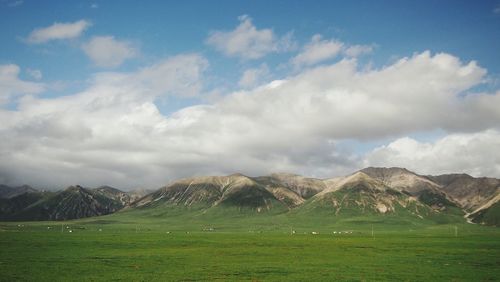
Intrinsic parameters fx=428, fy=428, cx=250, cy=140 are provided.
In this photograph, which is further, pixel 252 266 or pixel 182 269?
pixel 252 266

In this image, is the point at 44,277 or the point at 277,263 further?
the point at 277,263

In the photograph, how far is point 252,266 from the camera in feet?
202

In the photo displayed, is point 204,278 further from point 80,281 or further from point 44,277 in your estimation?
point 44,277

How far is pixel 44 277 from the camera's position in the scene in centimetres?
4884

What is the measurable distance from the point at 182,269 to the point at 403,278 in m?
28.1

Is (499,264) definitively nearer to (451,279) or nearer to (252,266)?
(451,279)

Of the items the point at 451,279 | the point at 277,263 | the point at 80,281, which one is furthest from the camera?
the point at 277,263

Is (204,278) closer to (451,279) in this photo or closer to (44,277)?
(44,277)

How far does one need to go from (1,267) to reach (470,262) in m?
70.1

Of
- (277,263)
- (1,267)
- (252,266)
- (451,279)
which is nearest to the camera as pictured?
(451,279)

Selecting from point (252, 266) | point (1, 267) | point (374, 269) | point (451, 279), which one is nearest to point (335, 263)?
point (374, 269)

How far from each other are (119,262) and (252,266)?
847 inches

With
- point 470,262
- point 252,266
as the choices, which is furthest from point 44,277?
point 470,262

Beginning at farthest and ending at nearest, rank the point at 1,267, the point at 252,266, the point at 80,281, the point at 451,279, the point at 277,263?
the point at 277,263
the point at 252,266
the point at 1,267
the point at 451,279
the point at 80,281
